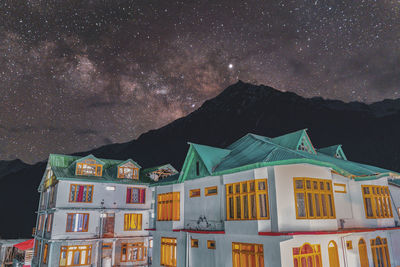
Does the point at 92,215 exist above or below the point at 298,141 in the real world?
below

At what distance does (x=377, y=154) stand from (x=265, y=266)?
3598 inches

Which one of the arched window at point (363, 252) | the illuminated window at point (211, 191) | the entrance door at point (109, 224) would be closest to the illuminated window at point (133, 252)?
the entrance door at point (109, 224)

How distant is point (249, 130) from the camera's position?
437 feet

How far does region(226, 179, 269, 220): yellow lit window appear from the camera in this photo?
598 inches

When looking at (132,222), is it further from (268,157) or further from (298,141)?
(268,157)

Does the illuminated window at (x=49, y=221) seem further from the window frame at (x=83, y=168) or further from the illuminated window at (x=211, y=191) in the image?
the illuminated window at (x=211, y=191)

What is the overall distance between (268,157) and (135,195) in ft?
74.2

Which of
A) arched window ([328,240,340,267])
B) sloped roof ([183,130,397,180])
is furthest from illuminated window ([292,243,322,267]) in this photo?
sloped roof ([183,130,397,180])

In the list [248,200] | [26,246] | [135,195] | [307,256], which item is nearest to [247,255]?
[248,200]

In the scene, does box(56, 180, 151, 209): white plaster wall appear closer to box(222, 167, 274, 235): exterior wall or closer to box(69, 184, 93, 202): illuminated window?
box(69, 184, 93, 202): illuminated window

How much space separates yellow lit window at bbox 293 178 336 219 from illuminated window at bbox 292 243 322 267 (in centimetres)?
161

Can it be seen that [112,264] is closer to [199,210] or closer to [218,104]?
[199,210]

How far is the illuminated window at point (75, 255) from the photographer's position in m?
26.8

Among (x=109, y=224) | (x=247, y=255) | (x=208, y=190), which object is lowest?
(x=247, y=255)
